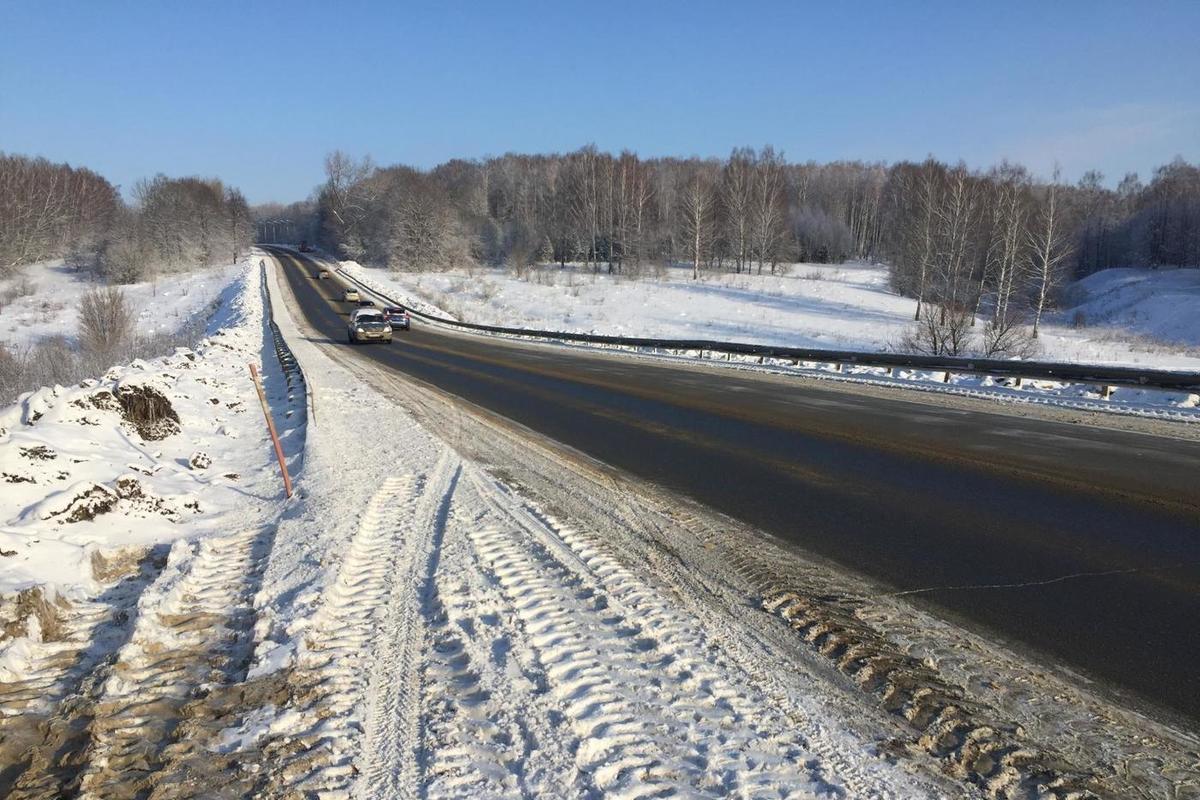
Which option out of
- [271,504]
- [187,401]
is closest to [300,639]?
[271,504]

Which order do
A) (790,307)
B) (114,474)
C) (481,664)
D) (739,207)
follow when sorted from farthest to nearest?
(739,207)
(790,307)
(114,474)
(481,664)

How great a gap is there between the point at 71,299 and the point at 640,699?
8321cm

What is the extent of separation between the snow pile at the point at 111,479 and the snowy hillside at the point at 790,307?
2839 centimetres

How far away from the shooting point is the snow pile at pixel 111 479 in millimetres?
5891

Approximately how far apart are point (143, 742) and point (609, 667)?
2.46m

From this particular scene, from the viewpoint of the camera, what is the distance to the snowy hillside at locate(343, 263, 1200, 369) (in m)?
40.6

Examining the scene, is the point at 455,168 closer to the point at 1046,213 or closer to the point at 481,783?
the point at 1046,213

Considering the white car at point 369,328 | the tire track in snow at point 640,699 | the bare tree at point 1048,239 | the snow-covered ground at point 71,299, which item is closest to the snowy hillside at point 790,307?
the bare tree at point 1048,239

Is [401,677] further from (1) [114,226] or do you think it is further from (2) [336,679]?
(1) [114,226]

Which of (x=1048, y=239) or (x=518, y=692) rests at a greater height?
(x=1048, y=239)

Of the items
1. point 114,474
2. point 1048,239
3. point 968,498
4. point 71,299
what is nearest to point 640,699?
point 968,498

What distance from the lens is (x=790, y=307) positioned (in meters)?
58.0

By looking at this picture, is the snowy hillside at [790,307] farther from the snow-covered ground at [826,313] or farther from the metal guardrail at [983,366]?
the metal guardrail at [983,366]

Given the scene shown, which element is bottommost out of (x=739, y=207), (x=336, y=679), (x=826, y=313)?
(x=336, y=679)
